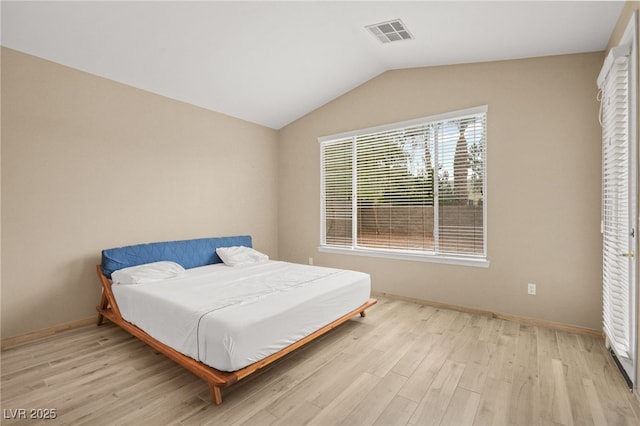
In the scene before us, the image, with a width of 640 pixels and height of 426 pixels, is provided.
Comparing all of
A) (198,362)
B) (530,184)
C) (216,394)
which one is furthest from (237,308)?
(530,184)

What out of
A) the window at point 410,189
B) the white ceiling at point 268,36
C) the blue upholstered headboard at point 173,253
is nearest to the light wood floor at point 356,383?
the blue upholstered headboard at point 173,253

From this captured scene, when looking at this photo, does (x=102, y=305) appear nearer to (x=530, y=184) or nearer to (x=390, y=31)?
(x=390, y=31)

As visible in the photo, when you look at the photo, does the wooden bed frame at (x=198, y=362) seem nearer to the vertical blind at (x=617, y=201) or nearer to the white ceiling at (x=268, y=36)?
the vertical blind at (x=617, y=201)

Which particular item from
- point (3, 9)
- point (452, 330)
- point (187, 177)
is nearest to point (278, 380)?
point (452, 330)

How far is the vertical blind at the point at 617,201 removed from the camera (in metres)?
2.16

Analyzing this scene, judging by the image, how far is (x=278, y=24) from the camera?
302cm

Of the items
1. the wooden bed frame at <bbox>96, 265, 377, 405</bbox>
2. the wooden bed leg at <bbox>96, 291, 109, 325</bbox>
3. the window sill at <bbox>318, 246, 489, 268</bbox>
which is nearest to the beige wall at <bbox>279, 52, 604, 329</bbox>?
the window sill at <bbox>318, 246, 489, 268</bbox>

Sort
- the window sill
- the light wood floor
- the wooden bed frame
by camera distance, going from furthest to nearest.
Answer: the window sill
the wooden bed frame
the light wood floor

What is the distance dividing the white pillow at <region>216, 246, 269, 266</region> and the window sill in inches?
46.1

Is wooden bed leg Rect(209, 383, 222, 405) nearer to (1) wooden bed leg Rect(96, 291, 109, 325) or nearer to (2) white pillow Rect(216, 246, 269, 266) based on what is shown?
(1) wooden bed leg Rect(96, 291, 109, 325)

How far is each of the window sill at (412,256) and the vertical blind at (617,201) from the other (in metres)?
1.14

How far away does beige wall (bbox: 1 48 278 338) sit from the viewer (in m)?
2.85

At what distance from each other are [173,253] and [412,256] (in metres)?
2.96

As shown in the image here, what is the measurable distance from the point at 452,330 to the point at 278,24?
344 cm
